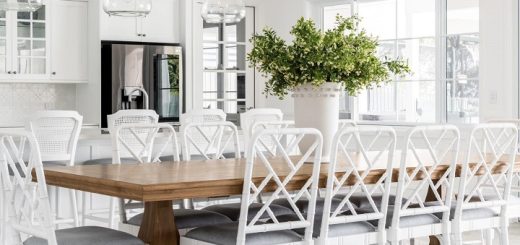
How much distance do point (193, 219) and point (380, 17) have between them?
5.06 m

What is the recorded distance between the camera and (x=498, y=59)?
712cm

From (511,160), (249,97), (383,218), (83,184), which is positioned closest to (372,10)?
(249,97)

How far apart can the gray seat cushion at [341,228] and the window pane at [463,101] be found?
13.3 ft

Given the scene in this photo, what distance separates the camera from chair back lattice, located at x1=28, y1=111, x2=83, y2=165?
205 inches

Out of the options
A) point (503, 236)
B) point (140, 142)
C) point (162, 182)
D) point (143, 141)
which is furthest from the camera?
point (143, 141)

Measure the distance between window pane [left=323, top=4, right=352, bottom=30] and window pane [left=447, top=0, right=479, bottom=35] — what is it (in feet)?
4.31

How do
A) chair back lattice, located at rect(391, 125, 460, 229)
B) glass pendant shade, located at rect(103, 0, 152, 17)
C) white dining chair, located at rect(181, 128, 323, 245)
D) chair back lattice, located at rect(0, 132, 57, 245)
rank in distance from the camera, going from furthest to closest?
glass pendant shade, located at rect(103, 0, 152, 17)
chair back lattice, located at rect(391, 125, 460, 229)
white dining chair, located at rect(181, 128, 323, 245)
chair back lattice, located at rect(0, 132, 57, 245)

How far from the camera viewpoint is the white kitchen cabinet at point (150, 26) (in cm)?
832

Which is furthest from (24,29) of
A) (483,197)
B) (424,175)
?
(424,175)

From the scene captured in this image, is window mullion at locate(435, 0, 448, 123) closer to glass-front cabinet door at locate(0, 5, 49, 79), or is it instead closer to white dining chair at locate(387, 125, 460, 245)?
glass-front cabinet door at locate(0, 5, 49, 79)

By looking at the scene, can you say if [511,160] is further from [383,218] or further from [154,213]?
[154,213]

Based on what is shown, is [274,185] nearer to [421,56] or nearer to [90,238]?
[90,238]

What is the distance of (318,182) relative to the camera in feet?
11.2

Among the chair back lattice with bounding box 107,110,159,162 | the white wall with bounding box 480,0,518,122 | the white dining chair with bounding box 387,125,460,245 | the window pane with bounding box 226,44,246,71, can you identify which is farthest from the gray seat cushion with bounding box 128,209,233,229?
the window pane with bounding box 226,44,246,71
